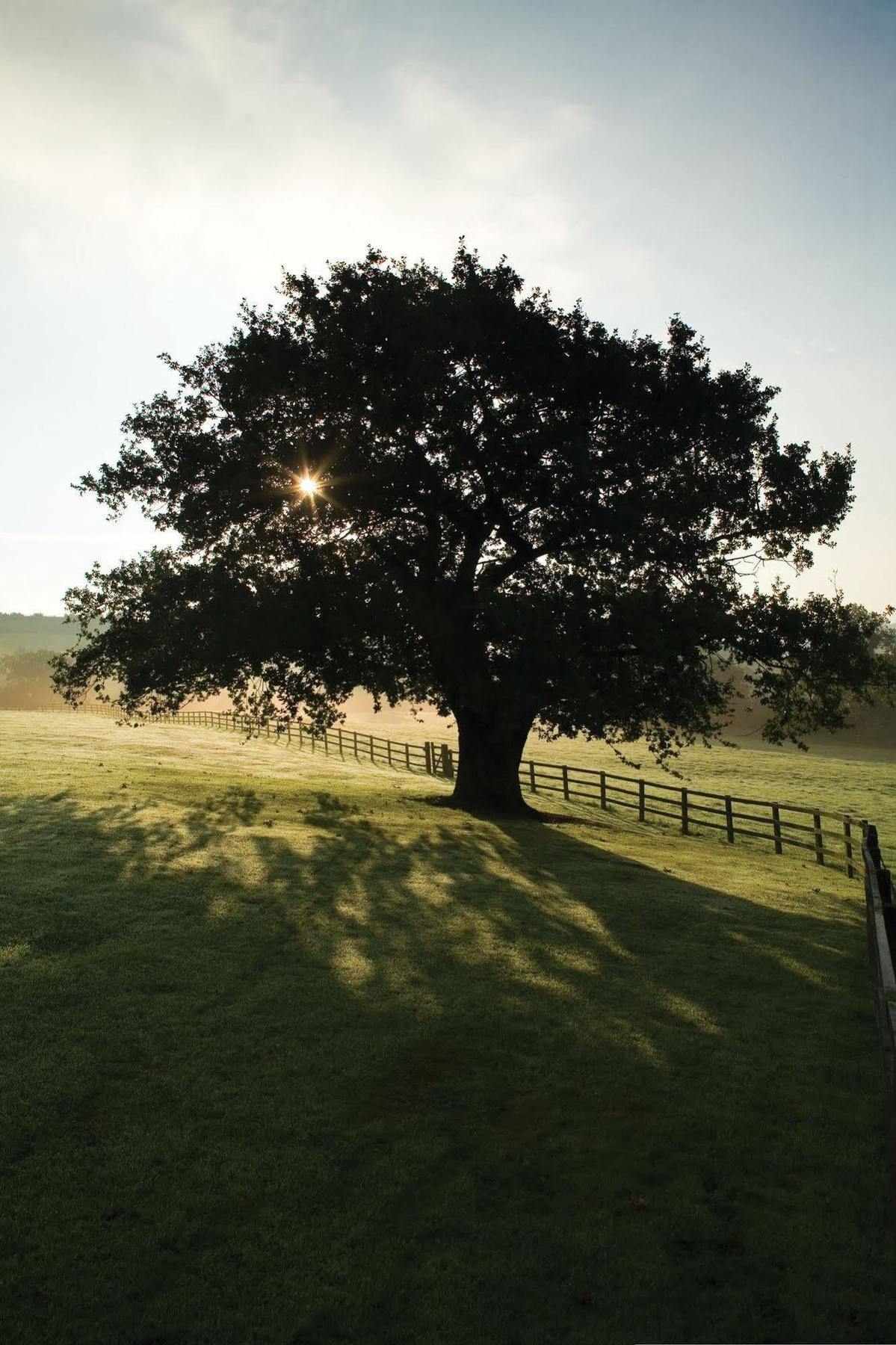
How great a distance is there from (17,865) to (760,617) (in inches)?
706

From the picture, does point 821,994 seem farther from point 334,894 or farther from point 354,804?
point 354,804

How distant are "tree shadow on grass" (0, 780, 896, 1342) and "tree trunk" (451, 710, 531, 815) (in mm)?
11423

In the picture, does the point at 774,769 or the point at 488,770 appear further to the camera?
the point at 774,769

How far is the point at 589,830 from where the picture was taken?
2344 cm

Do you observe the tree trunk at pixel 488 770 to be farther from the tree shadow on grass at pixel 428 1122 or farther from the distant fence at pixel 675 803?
the tree shadow on grass at pixel 428 1122

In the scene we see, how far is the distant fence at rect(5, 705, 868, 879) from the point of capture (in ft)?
70.0

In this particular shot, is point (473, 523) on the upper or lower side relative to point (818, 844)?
upper

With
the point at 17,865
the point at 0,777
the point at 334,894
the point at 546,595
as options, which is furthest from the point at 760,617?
the point at 0,777

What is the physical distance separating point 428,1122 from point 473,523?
59.7ft

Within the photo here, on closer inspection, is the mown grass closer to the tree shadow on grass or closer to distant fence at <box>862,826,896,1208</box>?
distant fence at <box>862,826,896,1208</box>

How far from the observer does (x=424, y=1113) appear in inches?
280

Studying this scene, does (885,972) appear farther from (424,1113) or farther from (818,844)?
(818,844)

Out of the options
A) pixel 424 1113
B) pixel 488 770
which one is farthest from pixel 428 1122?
pixel 488 770

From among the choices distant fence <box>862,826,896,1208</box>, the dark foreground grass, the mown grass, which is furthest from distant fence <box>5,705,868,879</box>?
the dark foreground grass
